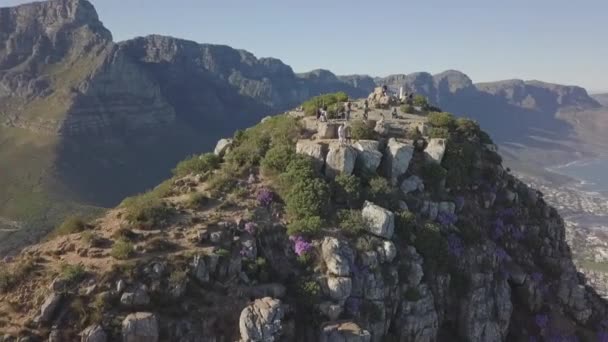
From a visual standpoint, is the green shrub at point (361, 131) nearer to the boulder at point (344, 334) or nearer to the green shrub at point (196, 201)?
the green shrub at point (196, 201)

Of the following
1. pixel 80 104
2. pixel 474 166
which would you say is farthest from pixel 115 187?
pixel 474 166

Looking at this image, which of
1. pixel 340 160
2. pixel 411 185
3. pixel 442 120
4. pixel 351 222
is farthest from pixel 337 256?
pixel 442 120

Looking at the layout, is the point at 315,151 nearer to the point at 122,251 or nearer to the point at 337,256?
the point at 337,256

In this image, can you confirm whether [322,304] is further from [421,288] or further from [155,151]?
[155,151]

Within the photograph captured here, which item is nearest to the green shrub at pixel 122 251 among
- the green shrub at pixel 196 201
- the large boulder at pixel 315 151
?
the green shrub at pixel 196 201

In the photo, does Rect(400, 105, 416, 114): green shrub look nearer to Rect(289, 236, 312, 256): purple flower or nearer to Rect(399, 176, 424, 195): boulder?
Rect(399, 176, 424, 195): boulder

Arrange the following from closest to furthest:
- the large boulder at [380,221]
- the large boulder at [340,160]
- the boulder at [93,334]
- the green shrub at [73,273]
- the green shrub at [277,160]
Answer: the boulder at [93,334], the green shrub at [73,273], the large boulder at [380,221], the large boulder at [340,160], the green shrub at [277,160]
